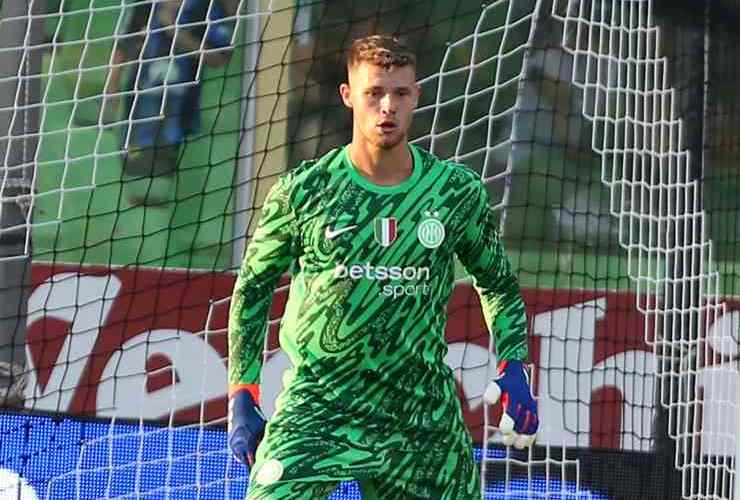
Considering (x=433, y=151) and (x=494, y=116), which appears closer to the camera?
(x=494, y=116)

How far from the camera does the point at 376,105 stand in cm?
424

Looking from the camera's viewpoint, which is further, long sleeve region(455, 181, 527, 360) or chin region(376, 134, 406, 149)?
long sleeve region(455, 181, 527, 360)

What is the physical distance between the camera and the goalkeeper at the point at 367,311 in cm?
423

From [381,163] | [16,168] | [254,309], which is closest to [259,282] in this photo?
[254,309]

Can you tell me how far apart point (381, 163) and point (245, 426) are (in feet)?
2.41

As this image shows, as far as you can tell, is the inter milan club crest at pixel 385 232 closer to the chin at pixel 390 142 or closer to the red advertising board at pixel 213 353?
the chin at pixel 390 142

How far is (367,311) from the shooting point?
4234mm

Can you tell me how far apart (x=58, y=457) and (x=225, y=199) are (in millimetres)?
1384

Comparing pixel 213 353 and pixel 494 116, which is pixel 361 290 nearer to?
pixel 494 116

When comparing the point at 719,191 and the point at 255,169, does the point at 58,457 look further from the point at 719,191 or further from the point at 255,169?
the point at 719,191

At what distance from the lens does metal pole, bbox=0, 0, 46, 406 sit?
251 inches

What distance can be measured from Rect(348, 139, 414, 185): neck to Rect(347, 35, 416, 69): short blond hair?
0.64 feet

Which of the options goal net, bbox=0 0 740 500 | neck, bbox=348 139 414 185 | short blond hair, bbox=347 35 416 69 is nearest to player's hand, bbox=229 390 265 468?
neck, bbox=348 139 414 185

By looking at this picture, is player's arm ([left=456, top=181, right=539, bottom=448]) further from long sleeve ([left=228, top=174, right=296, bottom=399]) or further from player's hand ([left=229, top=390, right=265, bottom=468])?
player's hand ([left=229, top=390, right=265, bottom=468])
